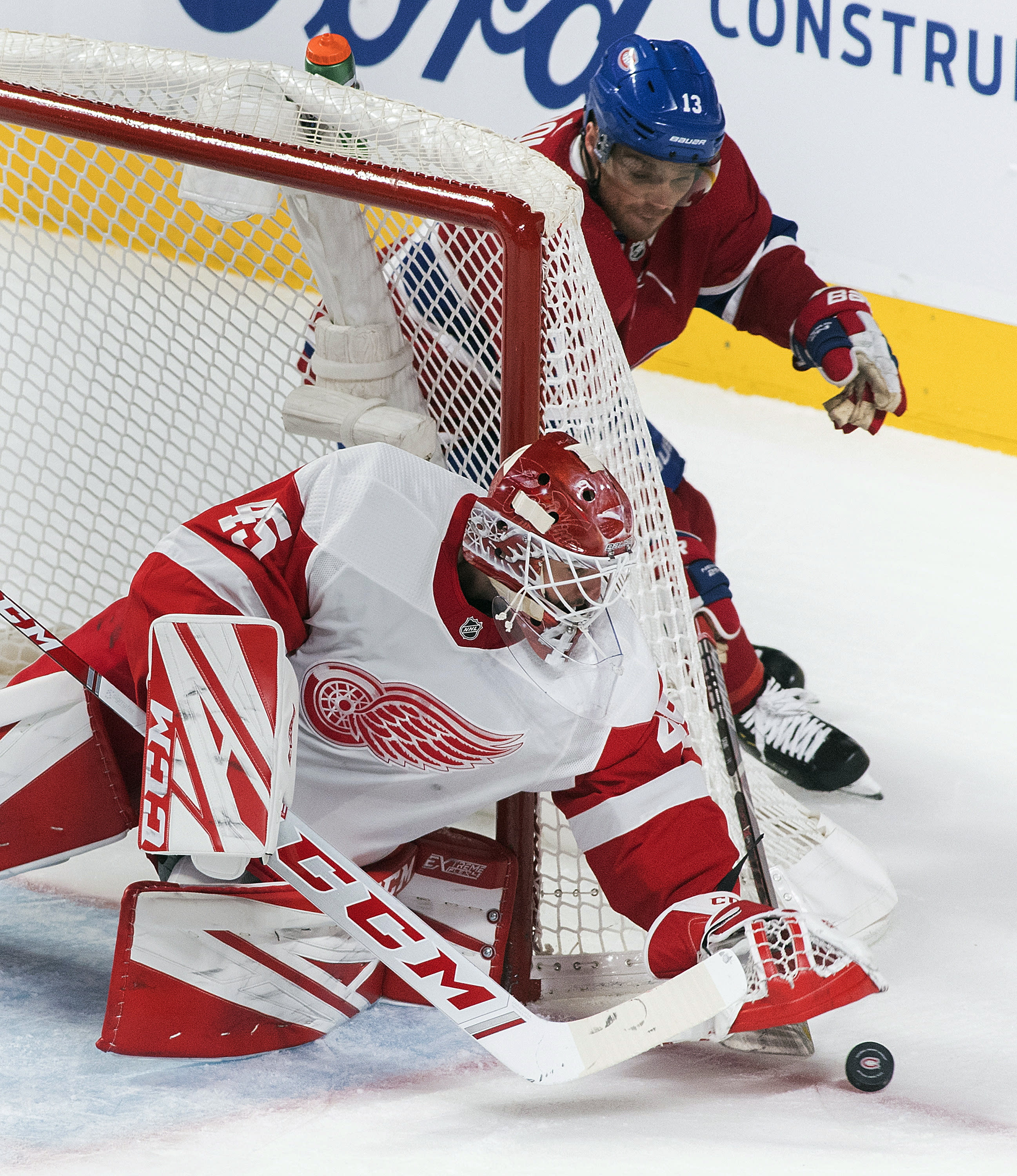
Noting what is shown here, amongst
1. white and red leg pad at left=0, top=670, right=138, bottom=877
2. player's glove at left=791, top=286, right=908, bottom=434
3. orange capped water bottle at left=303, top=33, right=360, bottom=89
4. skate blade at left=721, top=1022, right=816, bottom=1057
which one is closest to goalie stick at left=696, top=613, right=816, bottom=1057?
skate blade at left=721, top=1022, right=816, bottom=1057

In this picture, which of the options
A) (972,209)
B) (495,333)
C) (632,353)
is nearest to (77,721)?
(495,333)

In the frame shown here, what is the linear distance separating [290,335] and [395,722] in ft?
4.34

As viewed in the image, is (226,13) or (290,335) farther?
(226,13)

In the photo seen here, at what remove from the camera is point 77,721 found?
196 centimetres

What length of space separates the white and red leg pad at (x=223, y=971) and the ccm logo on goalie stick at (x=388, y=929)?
156 mm

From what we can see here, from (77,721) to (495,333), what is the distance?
2.62 ft

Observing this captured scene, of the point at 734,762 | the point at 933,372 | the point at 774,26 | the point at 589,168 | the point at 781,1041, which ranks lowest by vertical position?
the point at 781,1041

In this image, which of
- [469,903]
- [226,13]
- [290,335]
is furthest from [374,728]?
[226,13]

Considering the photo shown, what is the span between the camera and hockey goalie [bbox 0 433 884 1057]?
5.70ft

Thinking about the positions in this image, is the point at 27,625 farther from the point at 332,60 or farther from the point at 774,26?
the point at 774,26

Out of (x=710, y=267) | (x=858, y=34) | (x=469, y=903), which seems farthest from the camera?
Answer: (x=858, y=34)

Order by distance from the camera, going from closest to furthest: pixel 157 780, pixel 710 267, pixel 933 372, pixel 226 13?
pixel 157 780
pixel 710 267
pixel 933 372
pixel 226 13

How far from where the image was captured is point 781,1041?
1966mm

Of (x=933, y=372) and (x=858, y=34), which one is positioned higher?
(x=858, y=34)
